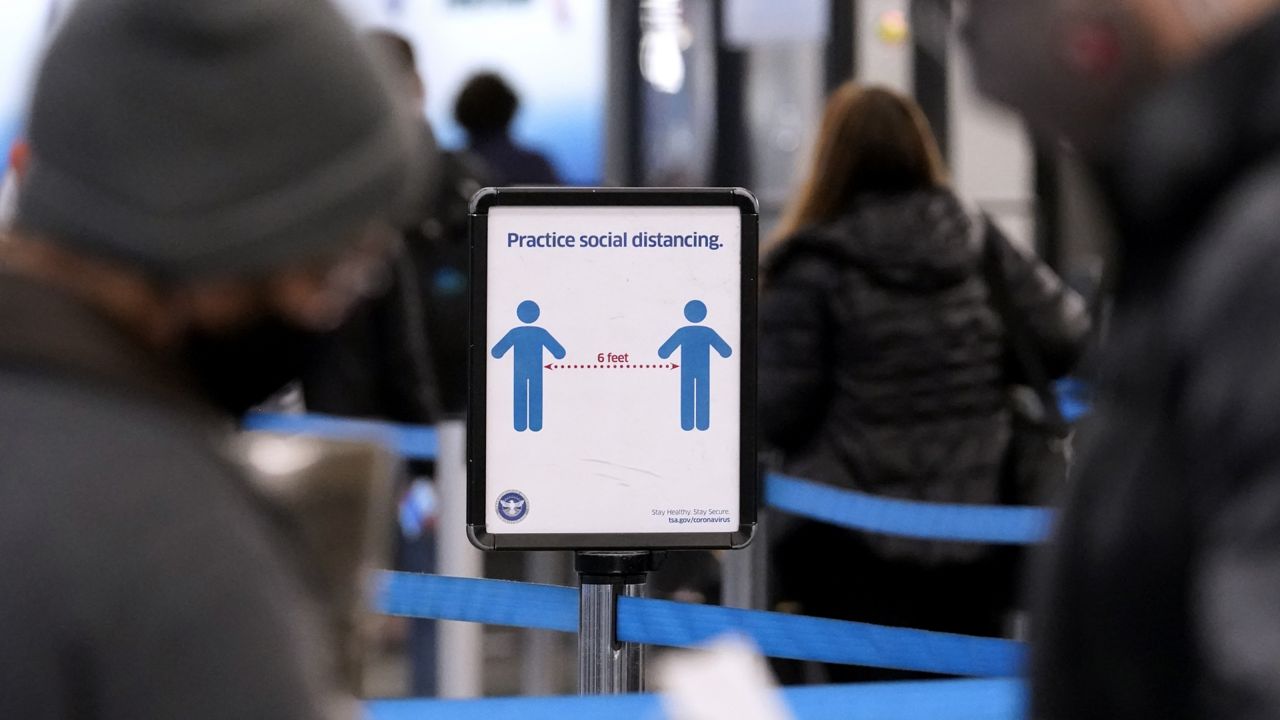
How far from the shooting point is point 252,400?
50.6 inches

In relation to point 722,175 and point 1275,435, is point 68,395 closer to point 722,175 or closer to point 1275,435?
point 1275,435

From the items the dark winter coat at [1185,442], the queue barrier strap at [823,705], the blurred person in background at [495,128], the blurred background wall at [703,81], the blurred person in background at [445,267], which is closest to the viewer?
the dark winter coat at [1185,442]

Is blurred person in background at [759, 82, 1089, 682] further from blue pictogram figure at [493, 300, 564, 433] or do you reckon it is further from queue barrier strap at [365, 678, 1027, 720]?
queue barrier strap at [365, 678, 1027, 720]

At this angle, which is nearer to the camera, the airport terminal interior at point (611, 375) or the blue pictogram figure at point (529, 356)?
the airport terminal interior at point (611, 375)

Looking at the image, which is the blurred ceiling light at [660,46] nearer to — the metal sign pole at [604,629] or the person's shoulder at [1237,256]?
the metal sign pole at [604,629]

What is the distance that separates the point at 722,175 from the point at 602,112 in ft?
2.78

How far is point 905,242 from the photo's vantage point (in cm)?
375

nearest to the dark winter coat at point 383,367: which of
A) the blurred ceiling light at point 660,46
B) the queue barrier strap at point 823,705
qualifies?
the queue barrier strap at point 823,705

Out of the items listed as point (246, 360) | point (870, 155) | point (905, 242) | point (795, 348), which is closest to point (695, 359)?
point (795, 348)

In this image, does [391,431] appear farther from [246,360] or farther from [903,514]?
[246,360]

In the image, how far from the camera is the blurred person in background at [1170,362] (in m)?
1.00

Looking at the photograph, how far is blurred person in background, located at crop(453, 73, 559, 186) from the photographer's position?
606 cm

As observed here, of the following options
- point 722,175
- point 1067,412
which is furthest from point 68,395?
point 722,175

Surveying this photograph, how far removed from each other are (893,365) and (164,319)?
2682 millimetres
